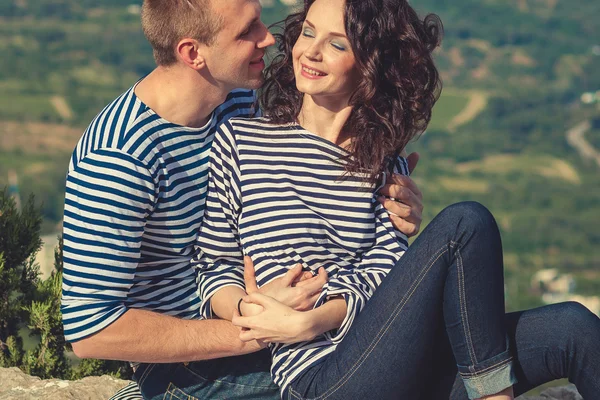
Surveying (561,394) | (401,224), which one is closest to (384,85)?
(401,224)

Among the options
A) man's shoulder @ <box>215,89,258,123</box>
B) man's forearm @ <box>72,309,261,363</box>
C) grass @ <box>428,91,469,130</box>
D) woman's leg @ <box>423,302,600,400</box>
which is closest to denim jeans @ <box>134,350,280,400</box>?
man's forearm @ <box>72,309,261,363</box>

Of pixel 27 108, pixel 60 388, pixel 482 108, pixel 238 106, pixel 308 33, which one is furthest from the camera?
pixel 482 108

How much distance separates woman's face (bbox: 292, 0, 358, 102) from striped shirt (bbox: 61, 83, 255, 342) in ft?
1.35

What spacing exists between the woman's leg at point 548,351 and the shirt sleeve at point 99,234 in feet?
3.60

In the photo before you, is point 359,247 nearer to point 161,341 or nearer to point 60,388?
point 161,341

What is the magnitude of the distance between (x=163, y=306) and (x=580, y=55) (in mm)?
86208

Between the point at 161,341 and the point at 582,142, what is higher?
the point at 161,341

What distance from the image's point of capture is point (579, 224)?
183ft

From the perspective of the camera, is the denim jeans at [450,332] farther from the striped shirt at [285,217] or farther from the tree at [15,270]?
the tree at [15,270]

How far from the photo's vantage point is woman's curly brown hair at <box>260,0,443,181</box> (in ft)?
11.2

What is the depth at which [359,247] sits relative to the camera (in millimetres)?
3383

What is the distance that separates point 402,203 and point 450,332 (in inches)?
23.9

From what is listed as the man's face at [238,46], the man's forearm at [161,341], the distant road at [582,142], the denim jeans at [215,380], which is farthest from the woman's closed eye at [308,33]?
the distant road at [582,142]

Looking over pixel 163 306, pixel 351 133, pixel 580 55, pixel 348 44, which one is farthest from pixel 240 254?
pixel 580 55
